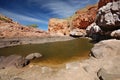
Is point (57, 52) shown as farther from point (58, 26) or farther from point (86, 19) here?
point (58, 26)

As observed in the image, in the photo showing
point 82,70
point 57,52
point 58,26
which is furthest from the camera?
point 58,26

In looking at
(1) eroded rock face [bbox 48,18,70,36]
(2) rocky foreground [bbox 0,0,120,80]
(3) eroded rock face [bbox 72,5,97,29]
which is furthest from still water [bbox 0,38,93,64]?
(1) eroded rock face [bbox 48,18,70,36]

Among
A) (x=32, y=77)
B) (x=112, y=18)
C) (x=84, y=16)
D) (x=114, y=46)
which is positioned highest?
(x=84, y=16)

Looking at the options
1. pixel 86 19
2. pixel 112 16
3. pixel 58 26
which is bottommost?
pixel 112 16

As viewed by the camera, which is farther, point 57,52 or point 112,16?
point 112,16

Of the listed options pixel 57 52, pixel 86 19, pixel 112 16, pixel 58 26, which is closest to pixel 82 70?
pixel 57 52

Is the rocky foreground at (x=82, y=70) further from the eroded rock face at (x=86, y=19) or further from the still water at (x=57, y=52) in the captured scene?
the eroded rock face at (x=86, y=19)

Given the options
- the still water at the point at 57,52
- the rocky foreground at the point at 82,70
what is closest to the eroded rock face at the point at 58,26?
Answer: the still water at the point at 57,52

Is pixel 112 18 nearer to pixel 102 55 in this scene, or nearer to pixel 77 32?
pixel 102 55

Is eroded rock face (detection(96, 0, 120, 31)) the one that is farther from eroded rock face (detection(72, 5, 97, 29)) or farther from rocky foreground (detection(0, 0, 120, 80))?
eroded rock face (detection(72, 5, 97, 29))

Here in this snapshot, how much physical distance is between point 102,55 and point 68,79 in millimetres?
6325

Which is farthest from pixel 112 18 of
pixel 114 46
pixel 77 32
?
pixel 77 32

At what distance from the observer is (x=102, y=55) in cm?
1434

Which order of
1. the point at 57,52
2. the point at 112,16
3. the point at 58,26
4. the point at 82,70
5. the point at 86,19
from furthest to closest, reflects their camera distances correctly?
the point at 58,26 < the point at 86,19 < the point at 112,16 < the point at 57,52 < the point at 82,70
